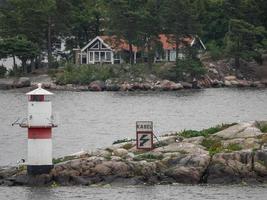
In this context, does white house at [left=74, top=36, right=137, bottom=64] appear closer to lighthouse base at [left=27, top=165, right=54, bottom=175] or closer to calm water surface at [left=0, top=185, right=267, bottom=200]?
lighthouse base at [left=27, top=165, right=54, bottom=175]

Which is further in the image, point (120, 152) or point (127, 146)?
point (127, 146)

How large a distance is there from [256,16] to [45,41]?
69.9ft

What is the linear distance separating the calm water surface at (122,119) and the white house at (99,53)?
17.4 m

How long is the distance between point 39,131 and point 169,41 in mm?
72877

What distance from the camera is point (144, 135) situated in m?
38.2

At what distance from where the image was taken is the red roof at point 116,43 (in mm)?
111188

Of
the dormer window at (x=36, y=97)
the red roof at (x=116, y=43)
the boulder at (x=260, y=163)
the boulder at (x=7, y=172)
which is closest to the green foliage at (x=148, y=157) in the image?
the boulder at (x=260, y=163)

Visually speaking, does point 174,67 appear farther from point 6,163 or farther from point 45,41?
point 6,163

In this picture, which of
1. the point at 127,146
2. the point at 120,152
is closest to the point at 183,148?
the point at 120,152

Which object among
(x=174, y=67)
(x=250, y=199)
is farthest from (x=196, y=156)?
(x=174, y=67)

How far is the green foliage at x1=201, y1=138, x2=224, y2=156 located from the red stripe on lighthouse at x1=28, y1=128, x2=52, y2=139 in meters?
5.34

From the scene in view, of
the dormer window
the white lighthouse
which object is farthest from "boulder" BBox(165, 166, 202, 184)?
the dormer window

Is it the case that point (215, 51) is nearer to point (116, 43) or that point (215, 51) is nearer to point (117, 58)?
point (116, 43)

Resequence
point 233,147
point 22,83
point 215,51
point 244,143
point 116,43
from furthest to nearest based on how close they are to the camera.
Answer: point 116,43, point 215,51, point 22,83, point 244,143, point 233,147
